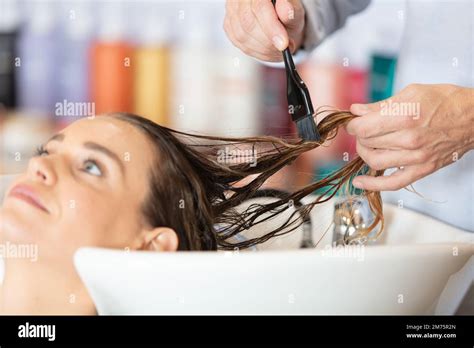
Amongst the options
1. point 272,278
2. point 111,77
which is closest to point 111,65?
point 111,77

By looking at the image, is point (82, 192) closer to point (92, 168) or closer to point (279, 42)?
point (92, 168)

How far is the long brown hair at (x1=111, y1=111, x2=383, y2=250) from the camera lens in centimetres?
79

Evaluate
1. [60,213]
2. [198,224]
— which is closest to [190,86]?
[198,224]

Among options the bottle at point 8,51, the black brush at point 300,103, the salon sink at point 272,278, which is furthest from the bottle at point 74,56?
the salon sink at point 272,278

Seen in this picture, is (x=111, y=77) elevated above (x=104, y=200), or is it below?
above

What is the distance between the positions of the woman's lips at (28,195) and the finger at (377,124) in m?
0.34

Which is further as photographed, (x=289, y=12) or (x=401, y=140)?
(x=289, y=12)

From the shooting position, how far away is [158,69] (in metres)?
1.77

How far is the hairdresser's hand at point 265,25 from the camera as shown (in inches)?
35.7

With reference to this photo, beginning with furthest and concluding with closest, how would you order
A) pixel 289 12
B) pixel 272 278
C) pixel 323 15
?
pixel 323 15 < pixel 289 12 < pixel 272 278

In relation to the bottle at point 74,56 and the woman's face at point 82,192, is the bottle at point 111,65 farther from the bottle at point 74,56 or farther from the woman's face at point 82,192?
the woman's face at point 82,192

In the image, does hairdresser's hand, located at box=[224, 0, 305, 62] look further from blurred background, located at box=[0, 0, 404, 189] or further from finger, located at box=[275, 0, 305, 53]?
blurred background, located at box=[0, 0, 404, 189]

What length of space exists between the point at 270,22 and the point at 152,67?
901 millimetres

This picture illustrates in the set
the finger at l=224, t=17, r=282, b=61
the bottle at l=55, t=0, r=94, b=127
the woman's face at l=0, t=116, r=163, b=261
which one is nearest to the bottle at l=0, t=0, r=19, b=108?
the bottle at l=55, t=0, r=94, b=127
